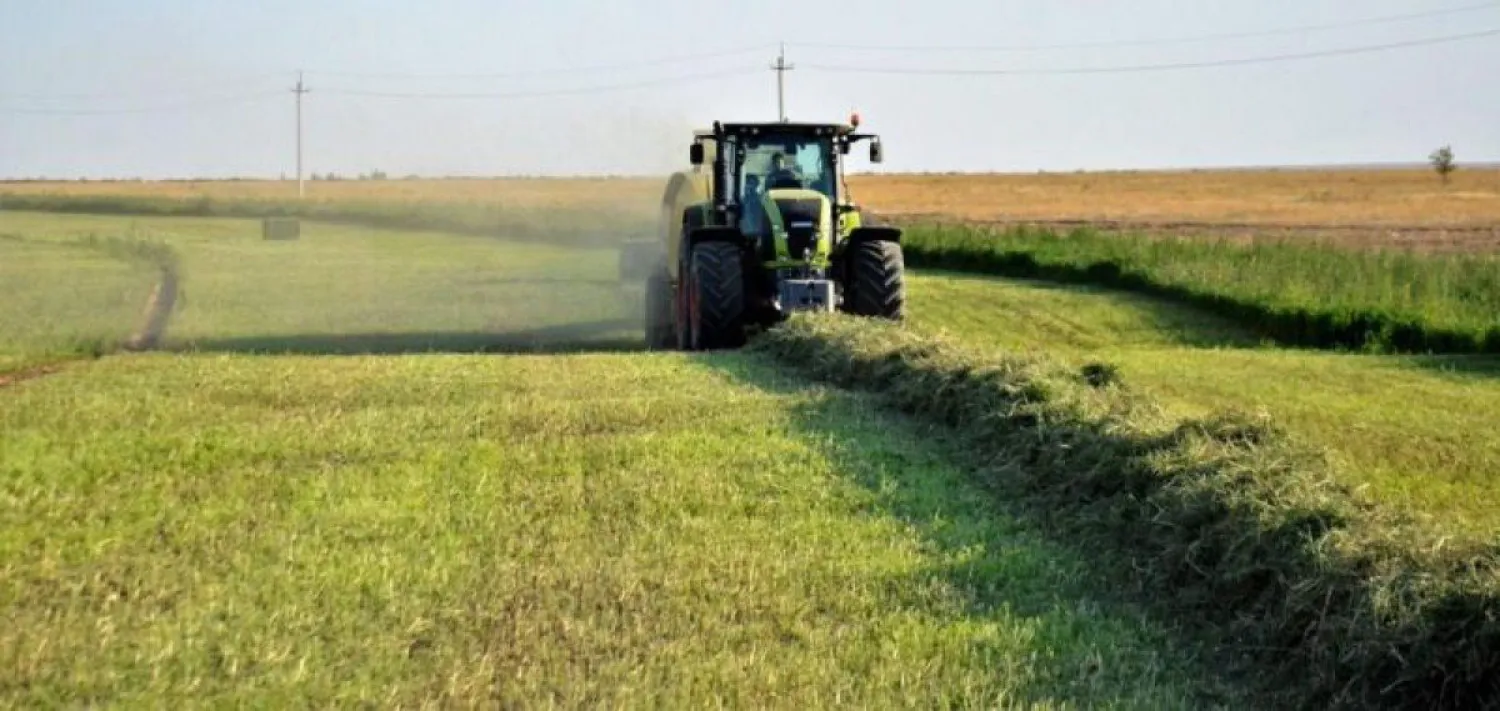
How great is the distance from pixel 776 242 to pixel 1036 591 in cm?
1044

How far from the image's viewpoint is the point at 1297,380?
1678 centimetres

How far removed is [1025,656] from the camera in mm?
6062

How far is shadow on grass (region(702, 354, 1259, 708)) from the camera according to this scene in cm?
583

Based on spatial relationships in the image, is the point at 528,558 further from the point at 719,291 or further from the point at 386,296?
the point at 386,296

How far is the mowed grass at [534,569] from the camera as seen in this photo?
226 inches

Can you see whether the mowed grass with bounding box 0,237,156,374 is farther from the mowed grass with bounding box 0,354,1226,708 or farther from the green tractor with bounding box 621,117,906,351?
the mowed grass with bounding box 0,354,1226,708

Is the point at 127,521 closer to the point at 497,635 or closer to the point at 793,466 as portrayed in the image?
the point at 497,635

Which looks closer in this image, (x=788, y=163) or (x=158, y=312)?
(x=788, y=163)

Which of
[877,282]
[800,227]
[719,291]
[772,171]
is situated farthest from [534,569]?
[772,171]

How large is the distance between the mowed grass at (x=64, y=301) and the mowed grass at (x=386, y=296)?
0.33 metres

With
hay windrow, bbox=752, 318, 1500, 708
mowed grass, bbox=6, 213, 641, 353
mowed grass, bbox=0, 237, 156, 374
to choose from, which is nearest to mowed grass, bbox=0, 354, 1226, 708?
hay windrow, bbox=752, 318, 1500, 708

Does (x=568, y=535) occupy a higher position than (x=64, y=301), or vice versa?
(x=64, y=301)

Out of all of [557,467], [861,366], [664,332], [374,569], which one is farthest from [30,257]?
[374,569]

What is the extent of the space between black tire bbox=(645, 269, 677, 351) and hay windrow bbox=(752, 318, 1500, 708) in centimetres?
918
